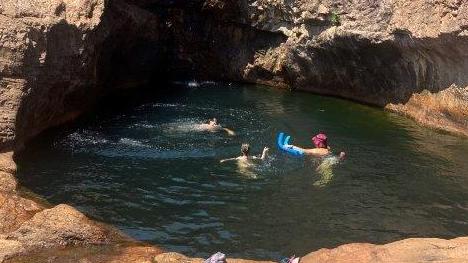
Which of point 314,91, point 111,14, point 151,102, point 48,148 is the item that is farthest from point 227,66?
point 48,148

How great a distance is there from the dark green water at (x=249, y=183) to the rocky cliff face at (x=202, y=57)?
1.33m

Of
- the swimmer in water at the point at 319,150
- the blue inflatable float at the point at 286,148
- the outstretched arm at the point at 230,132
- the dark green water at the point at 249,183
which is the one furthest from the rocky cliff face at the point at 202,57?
the swimmer in water at the point at 319,150

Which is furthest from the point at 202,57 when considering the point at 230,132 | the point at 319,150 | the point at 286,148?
the point at 319,150

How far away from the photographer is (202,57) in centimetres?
3653

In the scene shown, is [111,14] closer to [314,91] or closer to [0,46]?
[0,46]

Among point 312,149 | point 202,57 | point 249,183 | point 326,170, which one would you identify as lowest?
point 249,183

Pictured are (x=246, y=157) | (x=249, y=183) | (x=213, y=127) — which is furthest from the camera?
(x=213, y=127)

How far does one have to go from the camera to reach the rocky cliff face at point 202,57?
15241mm

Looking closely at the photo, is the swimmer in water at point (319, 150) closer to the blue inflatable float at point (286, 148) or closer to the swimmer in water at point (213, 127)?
the blue inflatable float at point (286, 148)

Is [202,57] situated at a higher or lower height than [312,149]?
higher

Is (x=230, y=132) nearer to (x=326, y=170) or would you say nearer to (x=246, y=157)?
(x=246, y=157)

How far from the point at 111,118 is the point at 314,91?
13.2 metres

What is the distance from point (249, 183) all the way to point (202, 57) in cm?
2189

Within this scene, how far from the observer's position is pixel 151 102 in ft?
89.4
